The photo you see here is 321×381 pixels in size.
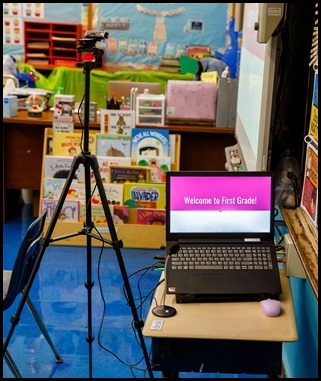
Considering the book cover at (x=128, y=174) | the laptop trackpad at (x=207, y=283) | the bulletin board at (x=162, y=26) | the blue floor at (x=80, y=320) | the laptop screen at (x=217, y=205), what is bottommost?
the blue floor at (x=80, y=320)

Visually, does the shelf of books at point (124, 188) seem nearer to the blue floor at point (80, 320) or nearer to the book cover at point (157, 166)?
the book cover at point (157, 166)

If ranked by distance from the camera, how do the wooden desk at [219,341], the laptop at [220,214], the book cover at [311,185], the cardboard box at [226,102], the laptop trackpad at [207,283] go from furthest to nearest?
the cardboard box at [226,102] < the book cover at [311,185] < the laptop at [220,214] < the laptop trackpad at [207,283] < the wooden desk at [219,341]

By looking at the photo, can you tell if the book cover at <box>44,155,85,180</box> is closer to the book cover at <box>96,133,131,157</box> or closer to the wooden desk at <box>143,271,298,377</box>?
Result: the book cover at <box>96,133,131,157</box>

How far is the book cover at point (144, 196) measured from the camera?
13.7 feet

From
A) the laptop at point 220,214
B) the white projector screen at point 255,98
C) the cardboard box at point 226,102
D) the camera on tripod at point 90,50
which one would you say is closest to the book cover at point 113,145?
the cardboard box at point 226,102

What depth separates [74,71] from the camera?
23.5 ft

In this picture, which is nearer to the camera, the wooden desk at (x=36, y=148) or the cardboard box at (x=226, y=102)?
the cardboard box at (x=226, y=102)

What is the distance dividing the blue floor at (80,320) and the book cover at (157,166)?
1.72 ft

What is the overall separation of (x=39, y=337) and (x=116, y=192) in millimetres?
1442

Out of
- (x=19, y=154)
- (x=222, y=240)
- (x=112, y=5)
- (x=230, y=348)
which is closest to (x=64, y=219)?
(x=19, y=154)

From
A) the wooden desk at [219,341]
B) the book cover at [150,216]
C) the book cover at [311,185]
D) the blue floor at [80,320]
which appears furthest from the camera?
the book cover at [150,216]

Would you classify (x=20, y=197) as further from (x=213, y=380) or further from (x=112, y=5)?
(x=112, y=5)

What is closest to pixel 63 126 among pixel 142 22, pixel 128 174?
pixel 128 174

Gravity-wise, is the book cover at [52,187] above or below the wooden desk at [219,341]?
below
